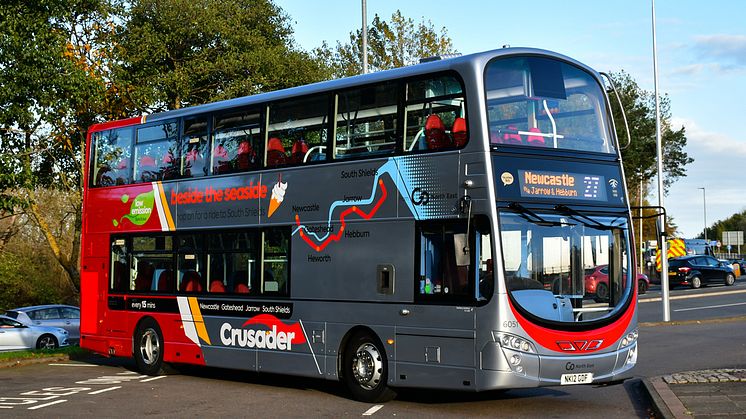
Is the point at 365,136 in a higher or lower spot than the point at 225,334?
higher

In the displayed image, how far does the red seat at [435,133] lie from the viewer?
1280 cm

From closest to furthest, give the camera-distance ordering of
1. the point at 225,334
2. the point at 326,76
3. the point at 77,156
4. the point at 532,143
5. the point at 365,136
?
the point at 532,143 < the point at 365,136 < the point at 225,334 < the point at 77,156 < the point at 326,76

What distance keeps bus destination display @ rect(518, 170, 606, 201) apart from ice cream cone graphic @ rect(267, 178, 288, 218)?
437cm

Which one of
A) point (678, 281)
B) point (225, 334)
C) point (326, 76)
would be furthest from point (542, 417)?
point (678, 281)

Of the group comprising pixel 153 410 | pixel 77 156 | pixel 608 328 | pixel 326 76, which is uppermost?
pixel 326 76

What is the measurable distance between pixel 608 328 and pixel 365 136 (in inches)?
167

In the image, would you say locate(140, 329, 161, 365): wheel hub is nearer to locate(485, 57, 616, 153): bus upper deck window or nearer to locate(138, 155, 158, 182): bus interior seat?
locate(138, 155, 158, 182): bus interior seat

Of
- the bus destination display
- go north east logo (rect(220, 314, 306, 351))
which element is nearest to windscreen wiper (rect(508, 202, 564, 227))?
the bus destination display

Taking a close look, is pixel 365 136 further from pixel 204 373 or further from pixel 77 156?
pixel 77 156

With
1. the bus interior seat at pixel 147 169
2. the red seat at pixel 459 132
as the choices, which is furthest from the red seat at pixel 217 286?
the red seat at pixel 459 132

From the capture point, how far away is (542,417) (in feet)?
38.6

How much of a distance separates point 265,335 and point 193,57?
71.0 ft

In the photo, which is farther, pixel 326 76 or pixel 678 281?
pixel 678 281

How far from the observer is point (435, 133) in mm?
12953
